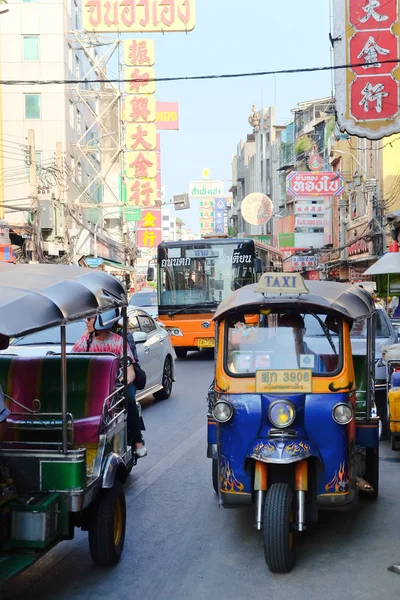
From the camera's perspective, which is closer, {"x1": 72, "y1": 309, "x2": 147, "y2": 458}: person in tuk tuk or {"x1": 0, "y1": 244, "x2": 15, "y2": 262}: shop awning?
{"x1": 72, "y1": 309, "x2": 147, "y2": 458}: person in tuk tuk

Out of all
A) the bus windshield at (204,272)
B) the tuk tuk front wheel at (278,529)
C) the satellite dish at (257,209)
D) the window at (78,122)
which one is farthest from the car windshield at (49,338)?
the window at (78,122)

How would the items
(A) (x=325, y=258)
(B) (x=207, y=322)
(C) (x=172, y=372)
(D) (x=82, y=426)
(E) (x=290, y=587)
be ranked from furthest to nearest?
(A) (x=325, y=258) → (B) (x=207, y=322) → (C) (x=172, y=372) → (D) (x=82, y=426) → (E) (x=290, y=587)

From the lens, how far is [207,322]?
18609 mm

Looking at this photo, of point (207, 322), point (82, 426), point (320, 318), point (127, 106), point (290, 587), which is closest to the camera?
point (290, 587)

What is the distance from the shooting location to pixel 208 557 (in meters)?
5.40

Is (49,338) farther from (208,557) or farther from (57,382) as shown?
(208,557)

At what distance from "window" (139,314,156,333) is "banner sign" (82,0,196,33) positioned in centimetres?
2733

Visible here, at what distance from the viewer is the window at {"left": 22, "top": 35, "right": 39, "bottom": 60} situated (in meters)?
40.5

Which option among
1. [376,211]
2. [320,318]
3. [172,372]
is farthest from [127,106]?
[320,318]

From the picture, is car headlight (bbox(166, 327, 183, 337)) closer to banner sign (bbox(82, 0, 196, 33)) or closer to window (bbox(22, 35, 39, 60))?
banner sign (bbox(82, 0, 196, 33))

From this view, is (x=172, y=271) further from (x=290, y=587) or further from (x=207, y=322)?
(x=290, y=587)

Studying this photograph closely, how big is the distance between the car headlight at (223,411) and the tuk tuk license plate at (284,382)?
0.81 feet

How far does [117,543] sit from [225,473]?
920 mm

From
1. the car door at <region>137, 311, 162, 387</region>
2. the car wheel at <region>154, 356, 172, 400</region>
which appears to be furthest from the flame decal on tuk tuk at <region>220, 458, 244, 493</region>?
the car wheel at <region>154, 356, 172, 400</region>
